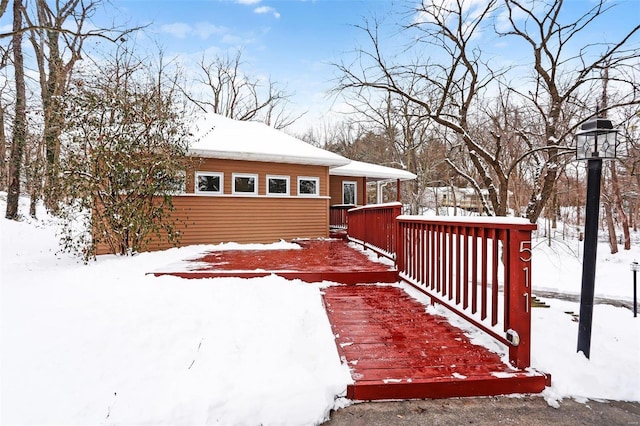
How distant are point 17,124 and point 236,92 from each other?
46.8ft

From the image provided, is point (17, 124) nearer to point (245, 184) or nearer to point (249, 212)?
point (245, 184)

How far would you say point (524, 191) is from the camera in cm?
1543

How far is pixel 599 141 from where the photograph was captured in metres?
2.59

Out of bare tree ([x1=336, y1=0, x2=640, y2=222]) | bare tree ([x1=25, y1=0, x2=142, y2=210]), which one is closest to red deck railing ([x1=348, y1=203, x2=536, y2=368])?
bare tree ([x1=336, y1=0, x2=640, y2=222])

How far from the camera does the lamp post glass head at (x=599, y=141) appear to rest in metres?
2.58

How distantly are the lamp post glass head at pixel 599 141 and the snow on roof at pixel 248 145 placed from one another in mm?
6860

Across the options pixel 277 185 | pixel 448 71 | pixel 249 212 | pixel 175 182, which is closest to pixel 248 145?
pixel 277 185

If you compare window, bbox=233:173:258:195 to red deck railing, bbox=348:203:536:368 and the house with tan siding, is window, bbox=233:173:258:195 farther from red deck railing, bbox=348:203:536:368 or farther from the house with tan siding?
red deck railing, bbox=348:203:536:368

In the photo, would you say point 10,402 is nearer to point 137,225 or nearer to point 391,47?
point 137,225

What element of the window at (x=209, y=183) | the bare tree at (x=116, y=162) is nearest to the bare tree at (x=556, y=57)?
the window at (x=209, y=183)

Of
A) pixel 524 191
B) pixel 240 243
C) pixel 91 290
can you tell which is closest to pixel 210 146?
pixel 240 243

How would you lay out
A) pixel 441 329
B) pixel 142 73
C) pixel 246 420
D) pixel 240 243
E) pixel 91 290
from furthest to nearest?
pixel 142 73 → pixel 240 243 → pixel 91 290 → pixel 441 329 → pixel 246 420

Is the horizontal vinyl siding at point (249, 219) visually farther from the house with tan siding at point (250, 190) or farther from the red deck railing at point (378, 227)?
the red deck railing at point (378, 227)

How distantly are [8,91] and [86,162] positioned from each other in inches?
374
